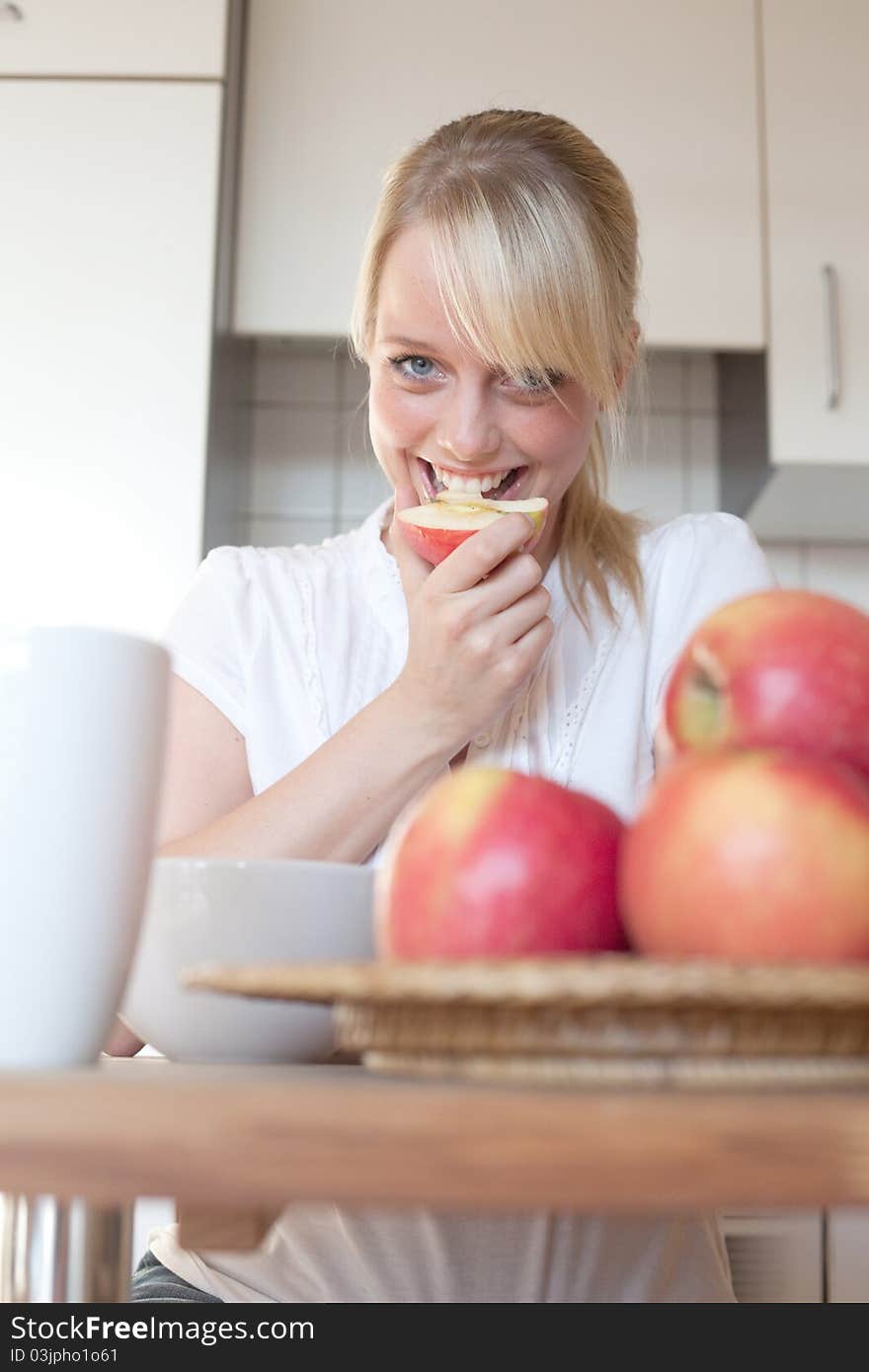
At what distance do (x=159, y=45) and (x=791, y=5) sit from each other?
0.97 meters

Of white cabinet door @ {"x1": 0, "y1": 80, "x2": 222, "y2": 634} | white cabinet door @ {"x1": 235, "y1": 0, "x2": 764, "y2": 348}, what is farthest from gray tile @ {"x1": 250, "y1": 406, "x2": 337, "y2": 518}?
white cabinet door @ {"x1": 0, "y1": 80, "x2": 222, "y2": 634}

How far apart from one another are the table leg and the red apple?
60 centimetres

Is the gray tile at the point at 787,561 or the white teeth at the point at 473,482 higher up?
the gray tile at the point at 787,561

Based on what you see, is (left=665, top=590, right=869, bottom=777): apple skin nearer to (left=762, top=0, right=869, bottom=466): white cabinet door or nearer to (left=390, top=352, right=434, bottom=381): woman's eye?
(left=390, top=352, right=434, bottom=381): woman's eye

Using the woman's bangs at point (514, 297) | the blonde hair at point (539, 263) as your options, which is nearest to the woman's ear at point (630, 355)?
the blonde hair at point (539, 263)

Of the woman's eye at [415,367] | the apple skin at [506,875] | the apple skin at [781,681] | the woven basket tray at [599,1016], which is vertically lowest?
the woven basket tray at [599,1016]

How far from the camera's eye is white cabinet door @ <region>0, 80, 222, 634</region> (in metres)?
2.01

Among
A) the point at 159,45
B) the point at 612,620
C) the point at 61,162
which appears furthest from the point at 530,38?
the point at 612,620

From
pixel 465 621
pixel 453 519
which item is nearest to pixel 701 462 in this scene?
pixel 453 519

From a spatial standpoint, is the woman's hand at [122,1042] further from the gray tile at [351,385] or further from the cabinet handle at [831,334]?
the gray tile at [351,385]

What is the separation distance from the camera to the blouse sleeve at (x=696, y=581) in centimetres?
128

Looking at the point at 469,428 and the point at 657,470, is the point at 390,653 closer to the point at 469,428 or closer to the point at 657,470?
the point at 469,428

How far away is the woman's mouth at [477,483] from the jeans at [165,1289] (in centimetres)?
64

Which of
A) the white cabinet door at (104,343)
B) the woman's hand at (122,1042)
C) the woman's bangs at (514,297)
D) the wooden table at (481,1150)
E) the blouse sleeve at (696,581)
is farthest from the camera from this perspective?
the white cabinet door at (104,343)
